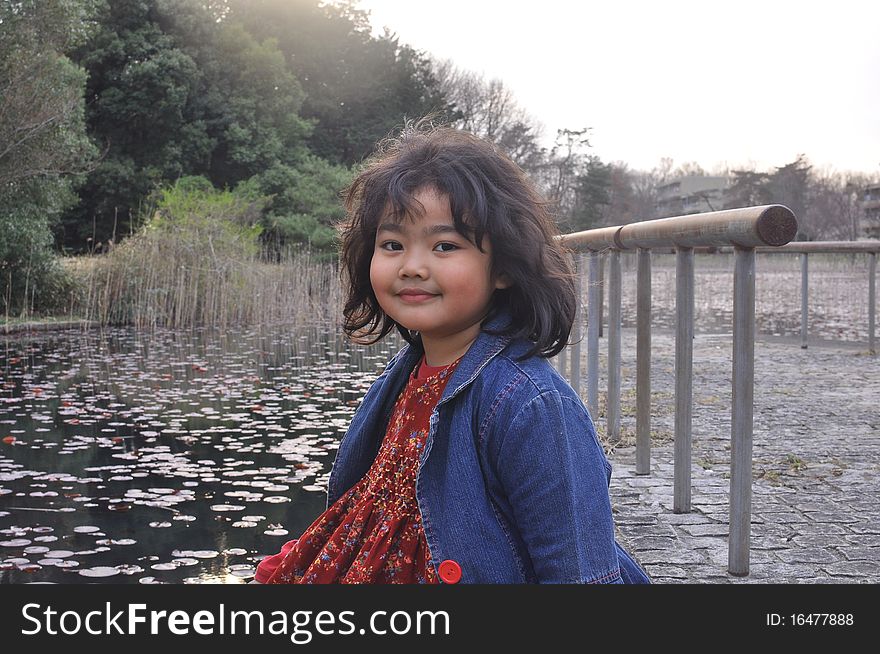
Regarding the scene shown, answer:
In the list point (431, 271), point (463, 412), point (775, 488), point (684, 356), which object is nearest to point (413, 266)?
point (431, 271)

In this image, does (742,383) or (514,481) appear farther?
(742,383)

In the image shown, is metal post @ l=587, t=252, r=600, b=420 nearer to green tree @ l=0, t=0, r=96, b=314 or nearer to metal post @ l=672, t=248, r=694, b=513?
metal post @ l=672, t=248, r=694, b=513

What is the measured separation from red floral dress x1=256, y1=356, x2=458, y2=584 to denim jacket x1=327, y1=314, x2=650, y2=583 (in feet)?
0.34

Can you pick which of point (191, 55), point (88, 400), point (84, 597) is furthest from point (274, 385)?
point (191, 55)

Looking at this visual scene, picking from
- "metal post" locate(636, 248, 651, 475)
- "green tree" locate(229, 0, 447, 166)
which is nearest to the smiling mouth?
"metal post" locate(636, 248, 651, 475)

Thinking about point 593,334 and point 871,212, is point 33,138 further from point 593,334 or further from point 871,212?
point 871,212

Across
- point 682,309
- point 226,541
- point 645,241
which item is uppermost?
point 645,241

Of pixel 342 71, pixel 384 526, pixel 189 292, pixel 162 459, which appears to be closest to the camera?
pixel 384 526

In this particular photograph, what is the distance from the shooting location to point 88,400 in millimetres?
8859

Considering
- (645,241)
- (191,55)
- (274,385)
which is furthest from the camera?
(191,55)

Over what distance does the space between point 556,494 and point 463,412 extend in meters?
0.25

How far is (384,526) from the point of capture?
2.07m

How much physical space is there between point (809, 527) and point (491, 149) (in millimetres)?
2603

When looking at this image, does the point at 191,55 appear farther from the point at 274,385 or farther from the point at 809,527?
the point at 809,527
